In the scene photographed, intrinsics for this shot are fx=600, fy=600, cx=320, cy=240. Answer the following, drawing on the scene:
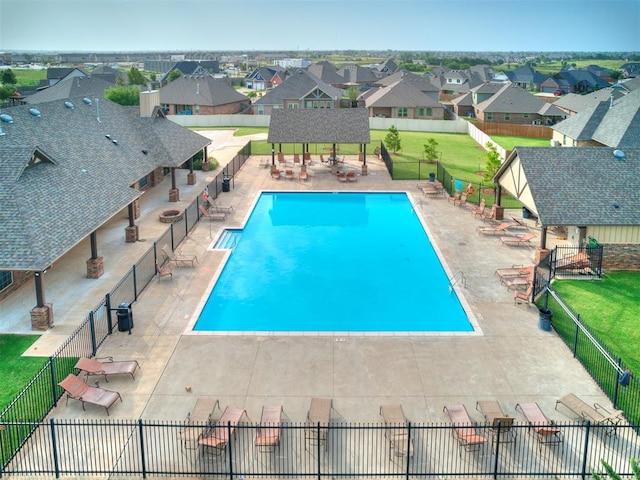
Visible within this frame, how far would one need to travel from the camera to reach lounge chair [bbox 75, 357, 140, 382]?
1677 cm

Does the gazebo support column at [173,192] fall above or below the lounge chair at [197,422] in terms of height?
above

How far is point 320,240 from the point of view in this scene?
104ft

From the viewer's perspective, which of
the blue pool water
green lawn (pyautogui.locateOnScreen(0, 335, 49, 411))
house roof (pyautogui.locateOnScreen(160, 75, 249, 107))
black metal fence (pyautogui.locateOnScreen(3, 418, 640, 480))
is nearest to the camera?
black metal fence (pyautogui.locateOnScreen(3, 418, 640, 480))

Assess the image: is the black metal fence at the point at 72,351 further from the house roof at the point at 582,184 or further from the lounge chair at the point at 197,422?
the house roof at the point at 582,184

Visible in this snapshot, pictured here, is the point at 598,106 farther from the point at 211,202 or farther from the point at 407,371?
the point at 407,371

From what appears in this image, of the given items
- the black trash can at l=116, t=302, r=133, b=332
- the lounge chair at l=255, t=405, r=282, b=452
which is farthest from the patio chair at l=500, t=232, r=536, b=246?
the lounge chair at l=255, t=405, r=282, b=452

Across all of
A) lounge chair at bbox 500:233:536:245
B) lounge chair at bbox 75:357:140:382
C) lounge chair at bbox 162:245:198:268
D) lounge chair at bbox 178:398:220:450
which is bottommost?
lounge chair at bbox 178:398:220:450

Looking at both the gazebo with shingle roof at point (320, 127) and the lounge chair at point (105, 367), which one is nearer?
the lounge chair at point (105, 367)

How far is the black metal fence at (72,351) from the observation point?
46.8 feet

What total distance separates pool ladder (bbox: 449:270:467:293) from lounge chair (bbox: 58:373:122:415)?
1390 centimetres

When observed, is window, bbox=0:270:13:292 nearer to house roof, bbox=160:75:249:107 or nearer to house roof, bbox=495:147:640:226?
house roof, bbox=495:147:640:226

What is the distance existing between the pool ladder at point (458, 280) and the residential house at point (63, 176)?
1408 centimetres

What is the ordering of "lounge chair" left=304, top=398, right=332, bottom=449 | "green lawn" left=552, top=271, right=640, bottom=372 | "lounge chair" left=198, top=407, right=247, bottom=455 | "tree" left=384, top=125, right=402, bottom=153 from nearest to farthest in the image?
"lounge chair" left=198, top=407, right=247, bottom=455
"lounge chair" left=304, top=398, right=332, bottom=449
"green lawn" left=552, top=271, right=640, bottom=372
"tree" left=384, top=125, right=402, bottom=153

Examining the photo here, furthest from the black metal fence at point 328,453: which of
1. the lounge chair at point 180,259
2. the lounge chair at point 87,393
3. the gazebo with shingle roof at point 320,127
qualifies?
the gazebo with shingle roof at point 320,127
